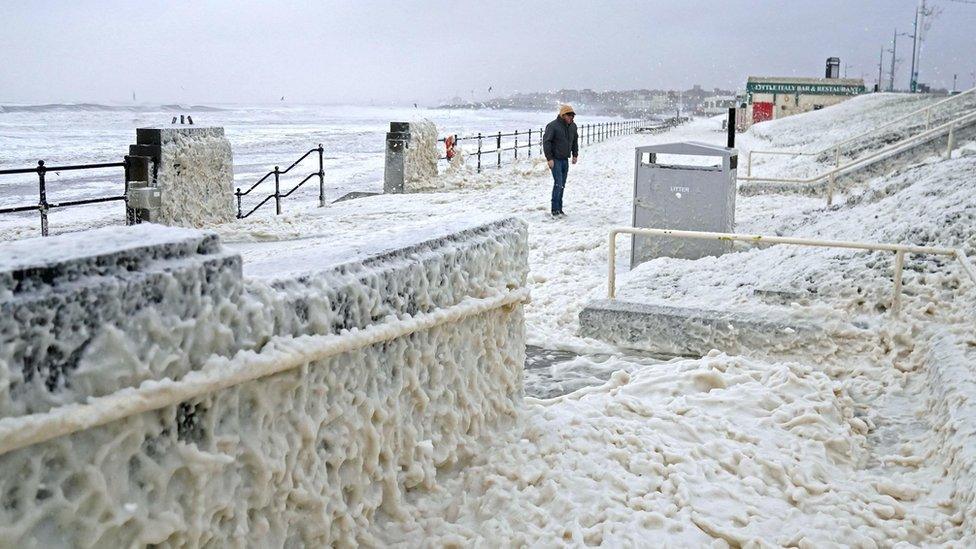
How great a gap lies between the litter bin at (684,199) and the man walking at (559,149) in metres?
3.91

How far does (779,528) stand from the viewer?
3488mm

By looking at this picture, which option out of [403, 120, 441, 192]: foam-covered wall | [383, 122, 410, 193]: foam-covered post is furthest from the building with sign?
[383, 122, 410, 193]: foam-covered post

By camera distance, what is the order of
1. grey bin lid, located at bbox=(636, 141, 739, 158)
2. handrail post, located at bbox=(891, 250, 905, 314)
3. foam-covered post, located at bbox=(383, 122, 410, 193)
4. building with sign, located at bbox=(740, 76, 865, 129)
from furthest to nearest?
building with sign, located at bbox=(740, 76, 865, 129) → foam-covered post, located at bbox=(383, 122, 410, 193) → grey bin lid, located at bbox=(636, 141, 739, 158) → handrail post, located at bbox=(891, 250, 905, 314)

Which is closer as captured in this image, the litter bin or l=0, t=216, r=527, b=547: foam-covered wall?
l=0, t=216, r=527, b=547: foam-covered wall

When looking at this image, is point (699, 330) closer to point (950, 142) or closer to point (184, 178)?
point (184, 178)

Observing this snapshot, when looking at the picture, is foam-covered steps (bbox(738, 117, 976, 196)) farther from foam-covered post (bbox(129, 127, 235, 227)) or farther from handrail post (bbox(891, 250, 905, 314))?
handrail post (bbox(891, 250, 905, 314))

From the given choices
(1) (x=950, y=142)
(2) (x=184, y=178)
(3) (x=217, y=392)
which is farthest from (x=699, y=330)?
(1) (x=950, y=142)

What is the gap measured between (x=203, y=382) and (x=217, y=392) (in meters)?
0.11

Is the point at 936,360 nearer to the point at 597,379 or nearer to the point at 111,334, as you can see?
the point at 597,379

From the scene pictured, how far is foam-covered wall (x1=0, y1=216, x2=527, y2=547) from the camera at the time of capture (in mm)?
1997

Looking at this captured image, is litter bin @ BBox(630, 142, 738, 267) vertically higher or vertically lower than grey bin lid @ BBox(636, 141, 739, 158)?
lower

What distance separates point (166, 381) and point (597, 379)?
368 cm

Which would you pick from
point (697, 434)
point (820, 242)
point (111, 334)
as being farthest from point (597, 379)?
point (111, 334)

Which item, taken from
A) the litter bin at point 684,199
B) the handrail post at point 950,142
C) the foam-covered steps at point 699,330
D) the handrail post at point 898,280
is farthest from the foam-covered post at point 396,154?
the handrail post at point 898,280
